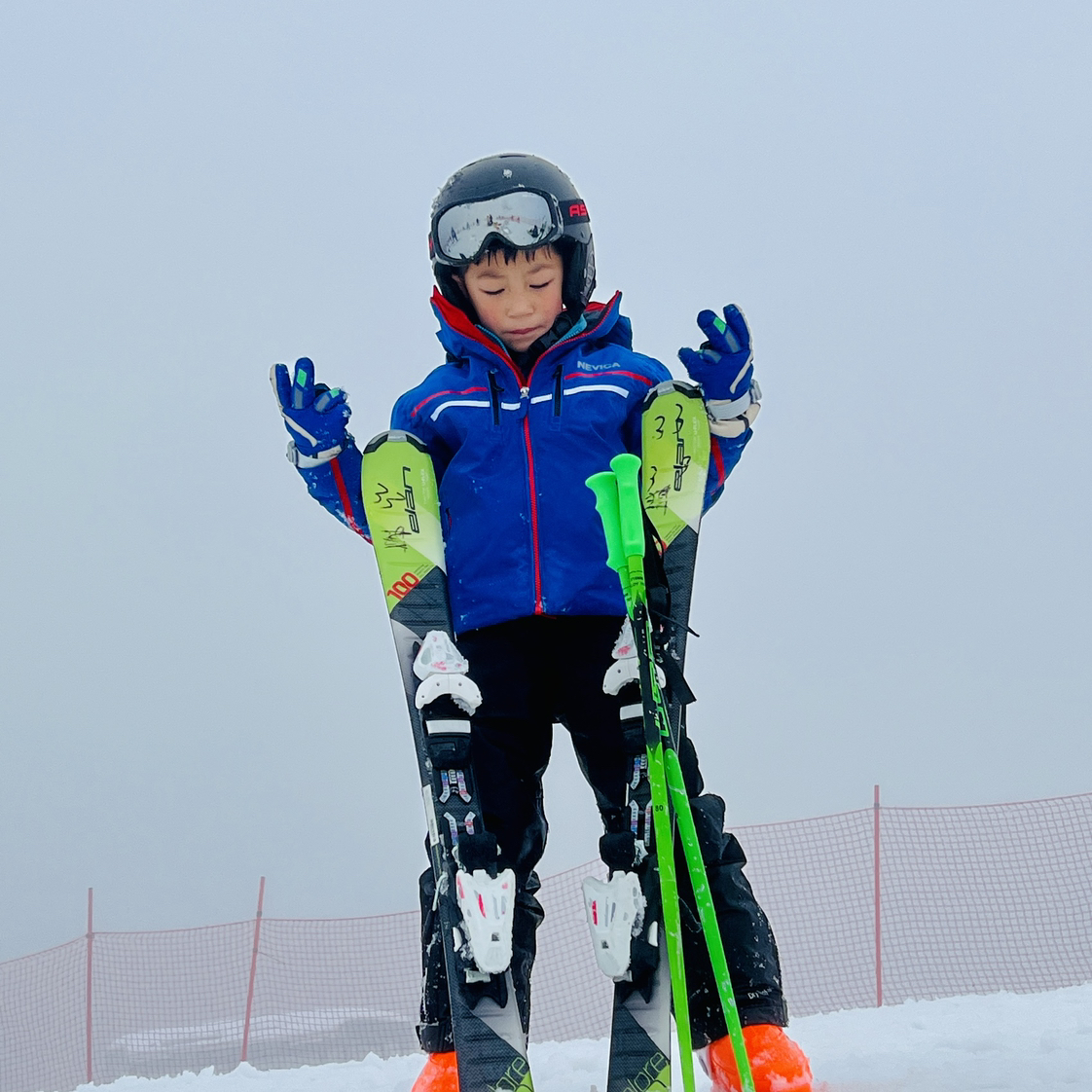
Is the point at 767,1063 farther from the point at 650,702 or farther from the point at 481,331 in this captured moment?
the point at 481,331

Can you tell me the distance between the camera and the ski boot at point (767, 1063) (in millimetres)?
2914

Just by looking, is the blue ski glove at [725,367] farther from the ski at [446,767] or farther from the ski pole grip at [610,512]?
the ski at [446,767]

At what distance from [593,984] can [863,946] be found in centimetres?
164

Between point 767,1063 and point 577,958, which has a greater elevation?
point 767,1063

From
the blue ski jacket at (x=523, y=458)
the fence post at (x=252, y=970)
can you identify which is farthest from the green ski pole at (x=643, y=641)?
the fence post at (x=252, y=970)

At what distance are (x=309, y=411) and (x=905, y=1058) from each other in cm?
255

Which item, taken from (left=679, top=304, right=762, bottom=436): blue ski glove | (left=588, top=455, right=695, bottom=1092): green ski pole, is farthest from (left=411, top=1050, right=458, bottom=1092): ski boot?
(left=679, top=304, right=762, bottom=436): blue ski glove

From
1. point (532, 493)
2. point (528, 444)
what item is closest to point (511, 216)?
point (528, 444)

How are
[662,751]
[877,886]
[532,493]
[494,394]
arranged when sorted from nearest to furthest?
[662,751] → [532,493] → [494,394] → [877,886]

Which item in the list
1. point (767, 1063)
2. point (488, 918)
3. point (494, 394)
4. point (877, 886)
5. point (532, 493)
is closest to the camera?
point (488, 918)

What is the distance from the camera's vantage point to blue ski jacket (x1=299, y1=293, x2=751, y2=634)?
3057mm

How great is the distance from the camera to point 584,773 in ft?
10.5

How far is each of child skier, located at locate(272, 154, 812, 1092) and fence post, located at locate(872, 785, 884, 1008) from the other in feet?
13.2

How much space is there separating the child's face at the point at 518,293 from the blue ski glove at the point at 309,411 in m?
0.46
